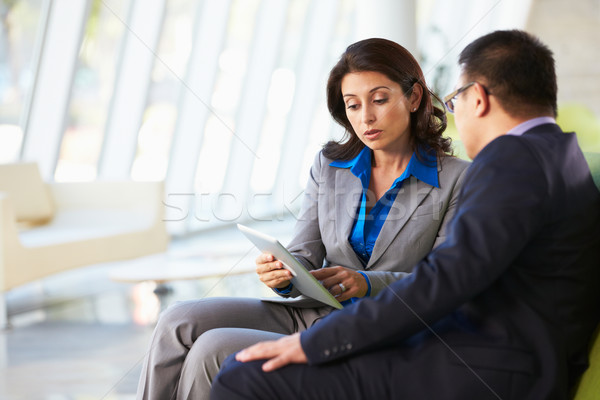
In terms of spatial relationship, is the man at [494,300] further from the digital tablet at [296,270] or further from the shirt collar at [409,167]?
the shirt collar at [409,167]

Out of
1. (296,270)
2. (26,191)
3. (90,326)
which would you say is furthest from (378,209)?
(26,191)

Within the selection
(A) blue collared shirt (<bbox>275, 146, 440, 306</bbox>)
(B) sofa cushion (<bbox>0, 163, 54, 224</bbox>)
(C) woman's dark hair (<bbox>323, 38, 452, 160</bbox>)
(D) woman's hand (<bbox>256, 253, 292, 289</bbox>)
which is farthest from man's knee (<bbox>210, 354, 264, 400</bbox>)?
(B) sofa cushion (<bbox>0, 163, 54, 224</bbox>)

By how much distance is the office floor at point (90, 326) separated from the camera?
8.18 feet

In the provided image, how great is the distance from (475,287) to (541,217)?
0.16 metres

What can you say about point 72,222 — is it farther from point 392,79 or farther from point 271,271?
point 392,79

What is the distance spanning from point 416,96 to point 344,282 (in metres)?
0.58

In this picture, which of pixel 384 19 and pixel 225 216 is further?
pixel 225 216

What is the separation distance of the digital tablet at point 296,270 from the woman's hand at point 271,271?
0.02 metres

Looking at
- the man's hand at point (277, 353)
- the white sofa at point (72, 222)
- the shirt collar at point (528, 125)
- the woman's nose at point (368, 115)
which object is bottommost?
the white sofa at point (72, 222)

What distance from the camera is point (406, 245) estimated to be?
66.9 inches

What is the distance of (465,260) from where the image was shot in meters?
1.06

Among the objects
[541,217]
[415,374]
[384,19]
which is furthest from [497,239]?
[384,19]

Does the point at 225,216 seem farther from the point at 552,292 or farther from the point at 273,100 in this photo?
the point at 552,292

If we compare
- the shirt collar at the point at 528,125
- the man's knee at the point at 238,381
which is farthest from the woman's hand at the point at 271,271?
the shirt collar at the point at 528,125
